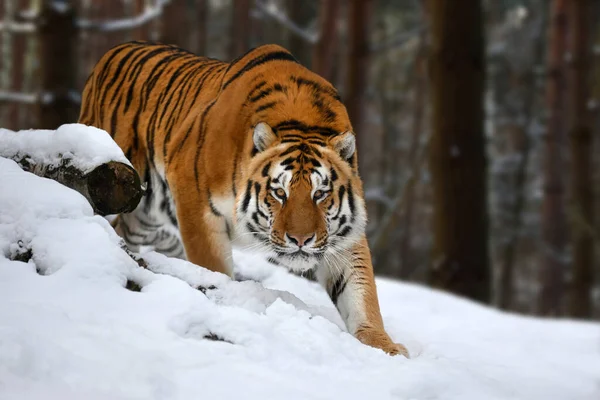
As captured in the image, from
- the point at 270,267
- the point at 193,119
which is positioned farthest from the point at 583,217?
the point at 193,119

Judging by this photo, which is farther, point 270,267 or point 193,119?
point 270,267

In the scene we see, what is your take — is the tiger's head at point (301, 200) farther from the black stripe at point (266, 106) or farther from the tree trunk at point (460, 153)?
the tree trunk at point (460, 153)

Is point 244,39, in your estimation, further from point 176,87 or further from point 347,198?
point 347,198

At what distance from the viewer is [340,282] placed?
155 inches

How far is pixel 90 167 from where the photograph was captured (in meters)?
3.16

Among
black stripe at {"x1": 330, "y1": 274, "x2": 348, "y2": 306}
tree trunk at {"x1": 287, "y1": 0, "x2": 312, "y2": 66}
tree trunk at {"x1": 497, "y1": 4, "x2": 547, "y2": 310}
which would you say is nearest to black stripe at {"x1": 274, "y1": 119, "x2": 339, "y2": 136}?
black stripe at {"x1": 330, "y1": 274, "x2": 348, "y2": 306}

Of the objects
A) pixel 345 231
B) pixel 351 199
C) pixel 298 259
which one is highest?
pixel 351 199

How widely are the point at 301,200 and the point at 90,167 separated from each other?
0.95m

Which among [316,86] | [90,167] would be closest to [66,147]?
[90,167]

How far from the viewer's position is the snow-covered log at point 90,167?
10.4ft

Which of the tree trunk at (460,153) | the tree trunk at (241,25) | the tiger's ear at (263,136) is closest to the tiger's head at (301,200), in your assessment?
the tiger's ear at (263,136)

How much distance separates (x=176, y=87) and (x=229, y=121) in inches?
41.0

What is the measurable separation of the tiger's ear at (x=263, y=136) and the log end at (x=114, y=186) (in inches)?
30.0

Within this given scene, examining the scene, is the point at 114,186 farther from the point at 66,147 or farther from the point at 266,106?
the point at 266,106
